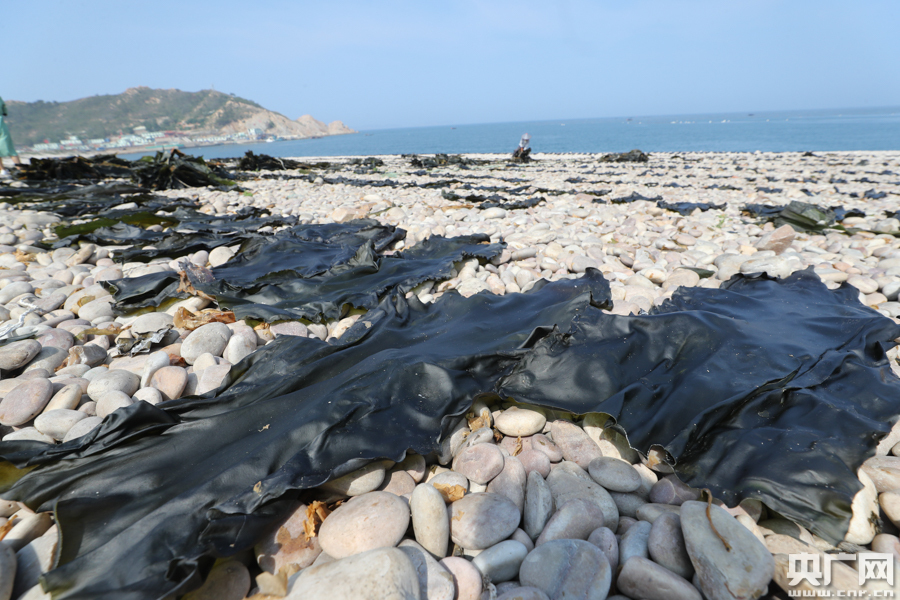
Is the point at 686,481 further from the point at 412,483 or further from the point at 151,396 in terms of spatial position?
the point at 151,396

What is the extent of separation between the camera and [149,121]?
3853 inches

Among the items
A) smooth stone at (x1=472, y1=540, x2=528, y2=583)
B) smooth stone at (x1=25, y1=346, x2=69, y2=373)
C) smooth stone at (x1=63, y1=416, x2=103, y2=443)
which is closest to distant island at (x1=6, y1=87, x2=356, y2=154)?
smooth stone at (x1=25, y1=346, x2=69, y2=373)

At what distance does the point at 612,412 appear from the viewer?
1.57 metres

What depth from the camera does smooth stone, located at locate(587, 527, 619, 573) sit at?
1.18 meters

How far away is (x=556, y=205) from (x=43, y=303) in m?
6.07

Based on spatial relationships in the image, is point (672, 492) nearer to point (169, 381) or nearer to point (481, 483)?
point (481, 483)

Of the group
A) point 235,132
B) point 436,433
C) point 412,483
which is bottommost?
point 412,483

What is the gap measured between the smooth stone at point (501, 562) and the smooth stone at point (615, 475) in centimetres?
43

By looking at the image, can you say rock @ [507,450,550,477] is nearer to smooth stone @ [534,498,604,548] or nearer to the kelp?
smooth stone @ [534,498,604,548]

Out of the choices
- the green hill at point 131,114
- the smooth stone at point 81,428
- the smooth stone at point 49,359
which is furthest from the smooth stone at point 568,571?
the green hill at point 131,114

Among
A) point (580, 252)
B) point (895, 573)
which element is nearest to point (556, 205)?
point (580, 252)

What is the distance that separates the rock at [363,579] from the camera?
100 centimetres

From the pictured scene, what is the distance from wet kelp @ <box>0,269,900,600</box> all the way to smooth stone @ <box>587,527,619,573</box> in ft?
1.20

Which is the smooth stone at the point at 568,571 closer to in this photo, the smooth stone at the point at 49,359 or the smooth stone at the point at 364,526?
the smooth stone at the point at 364,526
